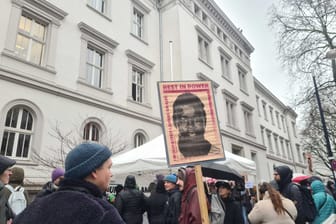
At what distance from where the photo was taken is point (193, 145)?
125 inches

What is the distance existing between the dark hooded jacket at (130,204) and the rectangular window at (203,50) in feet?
50.9

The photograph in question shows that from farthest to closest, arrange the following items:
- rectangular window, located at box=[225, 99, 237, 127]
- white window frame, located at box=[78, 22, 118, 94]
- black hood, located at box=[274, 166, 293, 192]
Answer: rectangular window, located at box=[225, 99, 237, 127], white window frame, located at box=[78, 22, 118, 94], black hood, located at box=[274, 166, 293, 192]

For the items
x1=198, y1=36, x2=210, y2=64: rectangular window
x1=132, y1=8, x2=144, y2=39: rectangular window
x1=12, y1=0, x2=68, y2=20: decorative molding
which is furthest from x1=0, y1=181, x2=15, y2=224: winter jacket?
x1=198, y1=36, x2=210, y2=64: rectangular window

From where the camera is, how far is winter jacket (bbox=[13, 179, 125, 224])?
50.5 inches

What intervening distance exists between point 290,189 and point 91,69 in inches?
397

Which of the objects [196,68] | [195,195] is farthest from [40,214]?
[196,68]

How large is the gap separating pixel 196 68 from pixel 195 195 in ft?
49.4

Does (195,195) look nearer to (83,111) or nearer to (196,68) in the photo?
(83,111)

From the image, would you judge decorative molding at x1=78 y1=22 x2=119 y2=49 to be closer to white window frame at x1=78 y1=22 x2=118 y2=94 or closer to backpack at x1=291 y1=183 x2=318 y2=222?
white window frame at x1=78 y1=22 x2=118 y2=94

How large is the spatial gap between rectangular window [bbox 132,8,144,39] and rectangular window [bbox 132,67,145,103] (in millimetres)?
2460

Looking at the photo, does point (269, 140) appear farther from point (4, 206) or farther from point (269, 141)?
point (4, 206)

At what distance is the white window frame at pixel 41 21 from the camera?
9164 mm


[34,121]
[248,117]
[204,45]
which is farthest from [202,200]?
[248,117]

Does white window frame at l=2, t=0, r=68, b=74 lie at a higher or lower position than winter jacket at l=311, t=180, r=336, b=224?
higher
